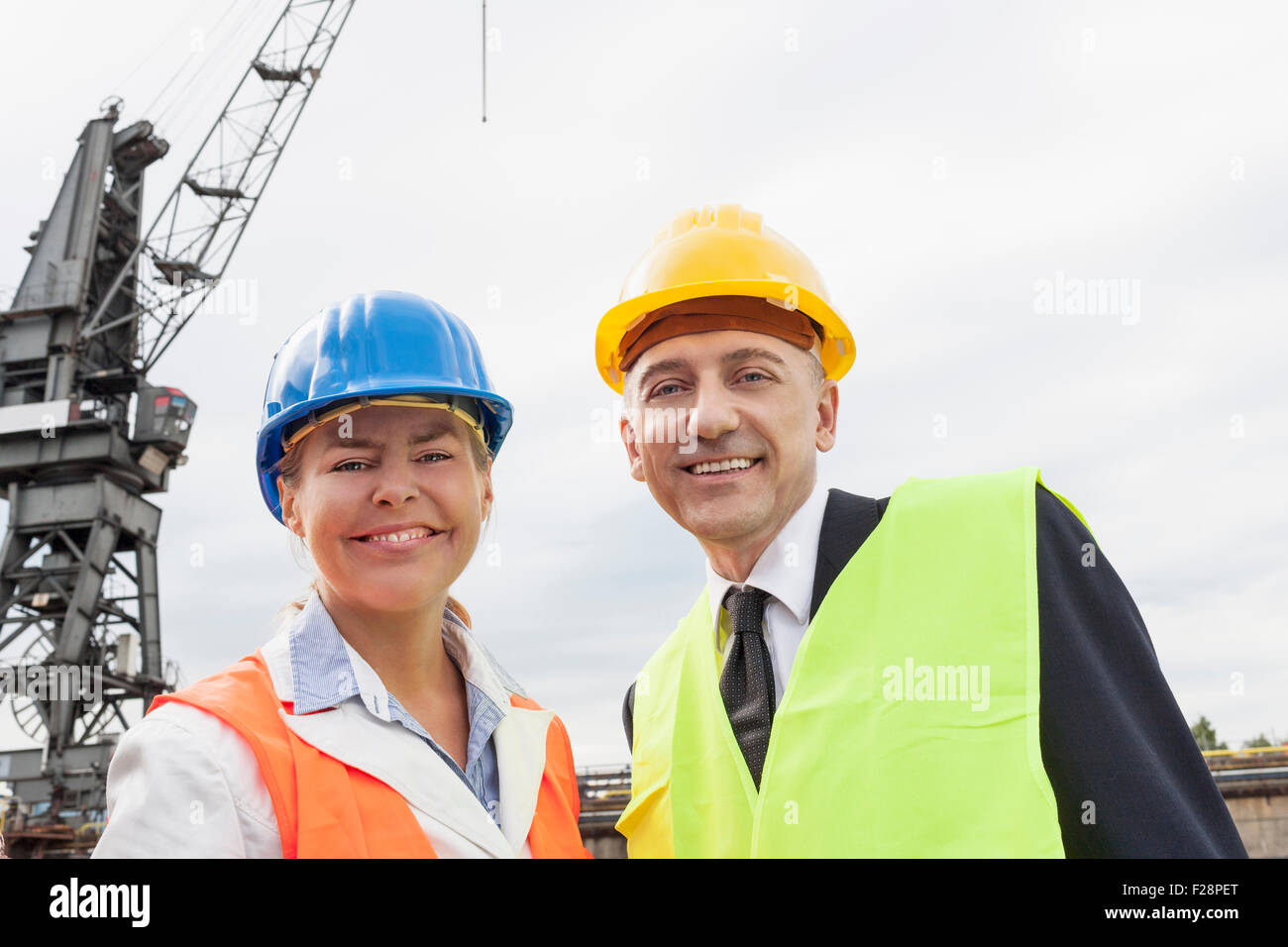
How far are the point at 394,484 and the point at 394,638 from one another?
55cm

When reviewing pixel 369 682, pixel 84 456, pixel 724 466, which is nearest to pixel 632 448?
pixel 724 466

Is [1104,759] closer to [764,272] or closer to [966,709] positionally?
[966,709]

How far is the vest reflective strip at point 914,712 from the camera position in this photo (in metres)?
2.72

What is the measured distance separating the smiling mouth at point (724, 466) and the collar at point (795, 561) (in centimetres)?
28

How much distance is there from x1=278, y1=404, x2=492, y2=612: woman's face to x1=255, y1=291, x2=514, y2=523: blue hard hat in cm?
9

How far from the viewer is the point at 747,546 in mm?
3572

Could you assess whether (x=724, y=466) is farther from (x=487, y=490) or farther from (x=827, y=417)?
(x=487, y=490)

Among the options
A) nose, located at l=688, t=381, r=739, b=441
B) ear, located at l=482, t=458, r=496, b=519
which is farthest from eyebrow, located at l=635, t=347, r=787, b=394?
ear, located at l=482, t=458, r=496, b=519

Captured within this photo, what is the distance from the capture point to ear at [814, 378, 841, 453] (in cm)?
380

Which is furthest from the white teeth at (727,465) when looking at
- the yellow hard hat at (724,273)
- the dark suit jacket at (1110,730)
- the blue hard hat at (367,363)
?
the dark suit jacket at (1110,730)

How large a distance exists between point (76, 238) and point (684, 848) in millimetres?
38132

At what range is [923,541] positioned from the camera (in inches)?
124

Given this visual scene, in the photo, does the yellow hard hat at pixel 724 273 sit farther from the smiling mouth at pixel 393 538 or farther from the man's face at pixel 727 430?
Result: the smiling mouth at pixel 393 538
